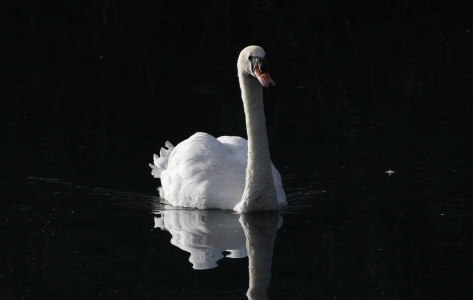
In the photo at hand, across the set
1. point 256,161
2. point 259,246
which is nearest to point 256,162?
point 256,161

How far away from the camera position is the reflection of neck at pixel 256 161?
31.7 ft

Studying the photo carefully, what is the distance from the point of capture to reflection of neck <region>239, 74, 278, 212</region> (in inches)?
381

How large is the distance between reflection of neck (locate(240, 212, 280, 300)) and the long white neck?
10 cm

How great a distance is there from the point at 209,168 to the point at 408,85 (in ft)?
16.6

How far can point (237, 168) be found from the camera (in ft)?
33.8

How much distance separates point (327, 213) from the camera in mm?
9664

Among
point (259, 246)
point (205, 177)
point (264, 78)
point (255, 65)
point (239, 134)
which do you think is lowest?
point (259, 246)

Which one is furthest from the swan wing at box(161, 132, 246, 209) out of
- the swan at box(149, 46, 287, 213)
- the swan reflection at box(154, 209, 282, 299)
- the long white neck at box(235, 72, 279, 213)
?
the long white neck at box(235, 72, 279, 213)

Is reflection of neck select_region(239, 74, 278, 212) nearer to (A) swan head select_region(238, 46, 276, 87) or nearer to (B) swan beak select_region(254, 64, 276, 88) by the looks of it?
(A) swan head select_region(238, 46, 276, 87)

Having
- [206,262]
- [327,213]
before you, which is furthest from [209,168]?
[206,262]

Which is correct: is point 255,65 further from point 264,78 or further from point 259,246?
point 259,246

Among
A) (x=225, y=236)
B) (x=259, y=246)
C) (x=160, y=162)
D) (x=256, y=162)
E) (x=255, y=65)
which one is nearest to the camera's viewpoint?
(x=259, y=246)

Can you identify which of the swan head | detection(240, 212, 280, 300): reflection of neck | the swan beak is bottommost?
detection(240, 212, 280, 300): reflection of neck

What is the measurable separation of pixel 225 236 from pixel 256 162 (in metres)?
0.84
